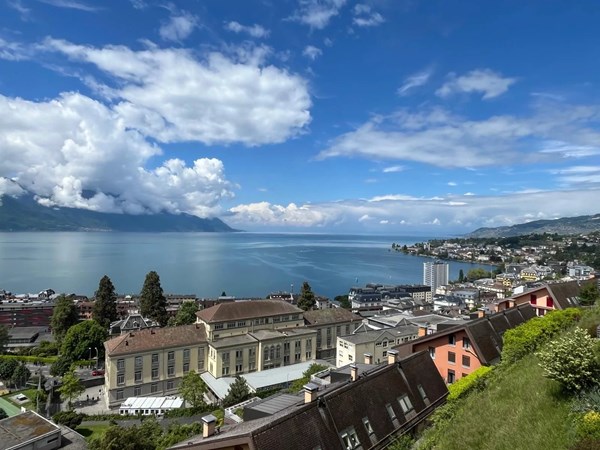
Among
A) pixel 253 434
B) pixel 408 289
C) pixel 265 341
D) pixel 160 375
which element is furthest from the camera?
pixel 408 289

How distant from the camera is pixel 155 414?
3619cm

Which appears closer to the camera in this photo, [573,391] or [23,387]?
[573,391]

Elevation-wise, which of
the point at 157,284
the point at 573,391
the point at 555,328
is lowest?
the point at 157,284

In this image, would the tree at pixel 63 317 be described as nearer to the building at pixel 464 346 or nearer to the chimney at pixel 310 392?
the building at pixel 464 346

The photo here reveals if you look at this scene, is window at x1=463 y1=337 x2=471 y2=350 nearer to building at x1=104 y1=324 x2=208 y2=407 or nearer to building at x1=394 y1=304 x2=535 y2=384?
building at x1=394 y1=304 x2=535 y2=384

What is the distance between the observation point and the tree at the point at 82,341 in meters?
53.9

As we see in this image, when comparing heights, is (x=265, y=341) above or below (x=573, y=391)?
below

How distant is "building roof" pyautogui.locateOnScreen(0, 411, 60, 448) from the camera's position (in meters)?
28.5

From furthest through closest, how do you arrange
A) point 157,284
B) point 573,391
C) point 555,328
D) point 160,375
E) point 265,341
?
point 157,284 → point 265,341 → point 160,375 → point 555,328 → point 573,391

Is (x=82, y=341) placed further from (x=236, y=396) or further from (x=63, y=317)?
(x=236, y=396)

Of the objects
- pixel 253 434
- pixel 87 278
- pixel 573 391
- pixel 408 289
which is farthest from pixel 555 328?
pixel 87 278

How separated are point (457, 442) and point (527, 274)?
16689 cm

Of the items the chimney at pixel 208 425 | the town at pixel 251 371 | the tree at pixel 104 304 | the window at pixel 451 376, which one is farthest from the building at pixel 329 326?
the chimney at pixel 208 425

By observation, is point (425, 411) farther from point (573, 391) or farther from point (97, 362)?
point (97, 362)
